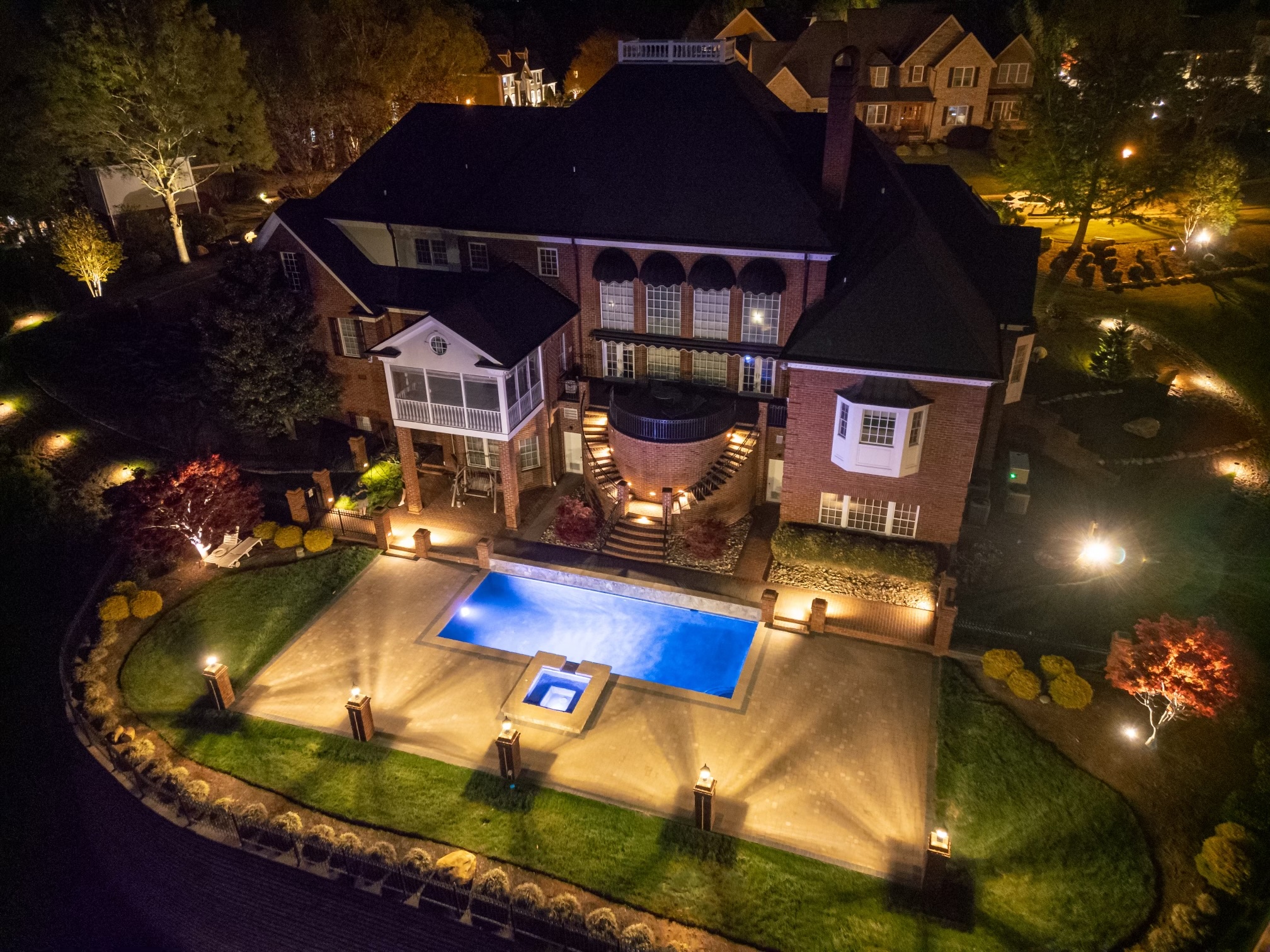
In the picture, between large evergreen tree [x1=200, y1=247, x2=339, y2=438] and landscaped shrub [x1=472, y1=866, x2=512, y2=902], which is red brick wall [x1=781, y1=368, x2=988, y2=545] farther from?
large evergreen tree [x1=200, y1=247, x2=339, y2=438]

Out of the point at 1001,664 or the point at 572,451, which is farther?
the point at 572,451

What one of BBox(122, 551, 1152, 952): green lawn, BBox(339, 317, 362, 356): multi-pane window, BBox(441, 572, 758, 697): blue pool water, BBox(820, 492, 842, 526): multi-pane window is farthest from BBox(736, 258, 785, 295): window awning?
BBox(339, 317, 362, 356): multi-pane window

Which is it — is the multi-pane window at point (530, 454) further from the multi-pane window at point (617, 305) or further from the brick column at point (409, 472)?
the multi-pane window at point (617, 305)

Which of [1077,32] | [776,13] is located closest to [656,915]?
[1077,32]

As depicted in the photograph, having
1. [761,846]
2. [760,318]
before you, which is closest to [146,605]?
[761,846]

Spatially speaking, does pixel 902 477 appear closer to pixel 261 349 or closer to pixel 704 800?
pixel 704 800
